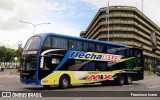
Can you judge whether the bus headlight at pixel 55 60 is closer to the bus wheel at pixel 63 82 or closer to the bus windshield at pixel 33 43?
the bus wheel at pixel 63 82

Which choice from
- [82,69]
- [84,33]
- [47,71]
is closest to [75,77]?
Answer: [82,69]

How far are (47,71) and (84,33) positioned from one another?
5188 inches

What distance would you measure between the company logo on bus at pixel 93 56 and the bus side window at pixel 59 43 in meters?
0.80

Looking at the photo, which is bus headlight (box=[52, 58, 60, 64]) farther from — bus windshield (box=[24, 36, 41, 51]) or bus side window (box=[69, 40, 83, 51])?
bus side window (box=[69, 40, 83, 51])

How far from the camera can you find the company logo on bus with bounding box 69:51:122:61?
23.3 m

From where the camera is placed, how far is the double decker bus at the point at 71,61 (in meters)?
21.1

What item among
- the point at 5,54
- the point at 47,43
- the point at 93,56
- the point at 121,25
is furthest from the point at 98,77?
A: the point at 5,54

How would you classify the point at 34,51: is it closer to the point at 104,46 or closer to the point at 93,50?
the point at 93,50

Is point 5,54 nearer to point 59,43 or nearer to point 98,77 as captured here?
point 98,77

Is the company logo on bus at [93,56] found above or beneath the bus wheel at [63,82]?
above

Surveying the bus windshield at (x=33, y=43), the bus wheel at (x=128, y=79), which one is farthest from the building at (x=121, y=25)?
the bus windshield at (x=33, y=43)

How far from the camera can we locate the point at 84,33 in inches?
6014

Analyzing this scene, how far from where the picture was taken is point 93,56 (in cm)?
2509

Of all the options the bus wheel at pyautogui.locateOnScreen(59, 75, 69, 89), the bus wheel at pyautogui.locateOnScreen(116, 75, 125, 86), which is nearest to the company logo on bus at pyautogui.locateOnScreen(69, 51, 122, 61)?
the bus wheel at pyautogui.locateOnScreen(59, 75, 69, 89)
